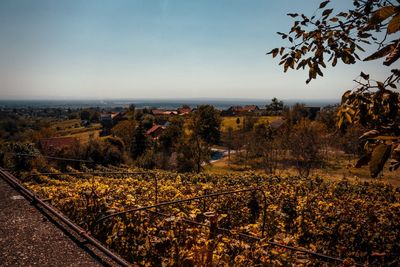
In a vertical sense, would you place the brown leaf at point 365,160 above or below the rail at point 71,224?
above

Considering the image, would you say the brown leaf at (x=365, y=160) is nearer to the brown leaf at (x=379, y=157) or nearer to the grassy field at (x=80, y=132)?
the brown leaf at (x=379, y=157)

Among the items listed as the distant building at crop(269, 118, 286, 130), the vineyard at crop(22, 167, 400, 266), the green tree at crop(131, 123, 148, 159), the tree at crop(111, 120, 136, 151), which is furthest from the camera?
the distant building at crop(269, 118, 286, 130)

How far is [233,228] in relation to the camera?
23.4 ft

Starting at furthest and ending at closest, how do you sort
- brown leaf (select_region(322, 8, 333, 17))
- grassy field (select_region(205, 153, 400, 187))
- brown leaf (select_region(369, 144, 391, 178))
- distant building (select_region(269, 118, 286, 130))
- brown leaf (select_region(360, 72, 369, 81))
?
1. distant building (select_region(269, 118, 286, 130))
2. grassy field (select_region(205, 153, 400, 187))
3. brown leaf (select_region(322, 8, 333, 17))
4. brown leaf (select_region(360, 72, 369, 81))
5. brown leaf (select_region(369, 144, 391, 178))

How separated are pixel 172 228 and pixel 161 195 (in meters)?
4.23

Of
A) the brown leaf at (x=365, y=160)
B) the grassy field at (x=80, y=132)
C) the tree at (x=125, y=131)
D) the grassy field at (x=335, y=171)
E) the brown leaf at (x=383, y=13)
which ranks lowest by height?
the grassy field at (x=80, y=132)

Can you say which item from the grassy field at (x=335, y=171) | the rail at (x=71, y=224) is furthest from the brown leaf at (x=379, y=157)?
the grassy field at (x=335, y=171)

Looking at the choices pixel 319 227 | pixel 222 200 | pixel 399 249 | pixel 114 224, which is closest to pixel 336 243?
pixel 319 227

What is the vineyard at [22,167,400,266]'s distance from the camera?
3.22 metres

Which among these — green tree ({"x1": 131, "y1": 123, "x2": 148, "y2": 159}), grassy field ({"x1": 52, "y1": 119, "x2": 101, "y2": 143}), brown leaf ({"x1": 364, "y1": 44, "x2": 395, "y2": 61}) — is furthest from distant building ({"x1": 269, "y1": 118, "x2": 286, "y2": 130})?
brown leaf ({"x1": 364, "y1": 44, "x2": 395, "y2": 61})

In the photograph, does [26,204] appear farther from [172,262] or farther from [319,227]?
[319,227]

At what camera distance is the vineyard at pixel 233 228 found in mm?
3221

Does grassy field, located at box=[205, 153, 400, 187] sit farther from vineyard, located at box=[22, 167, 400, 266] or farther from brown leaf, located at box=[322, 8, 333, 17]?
brown leaf, located at box=[322, 8, 333, 17]

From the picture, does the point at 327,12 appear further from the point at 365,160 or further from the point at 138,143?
the point at 138,143
